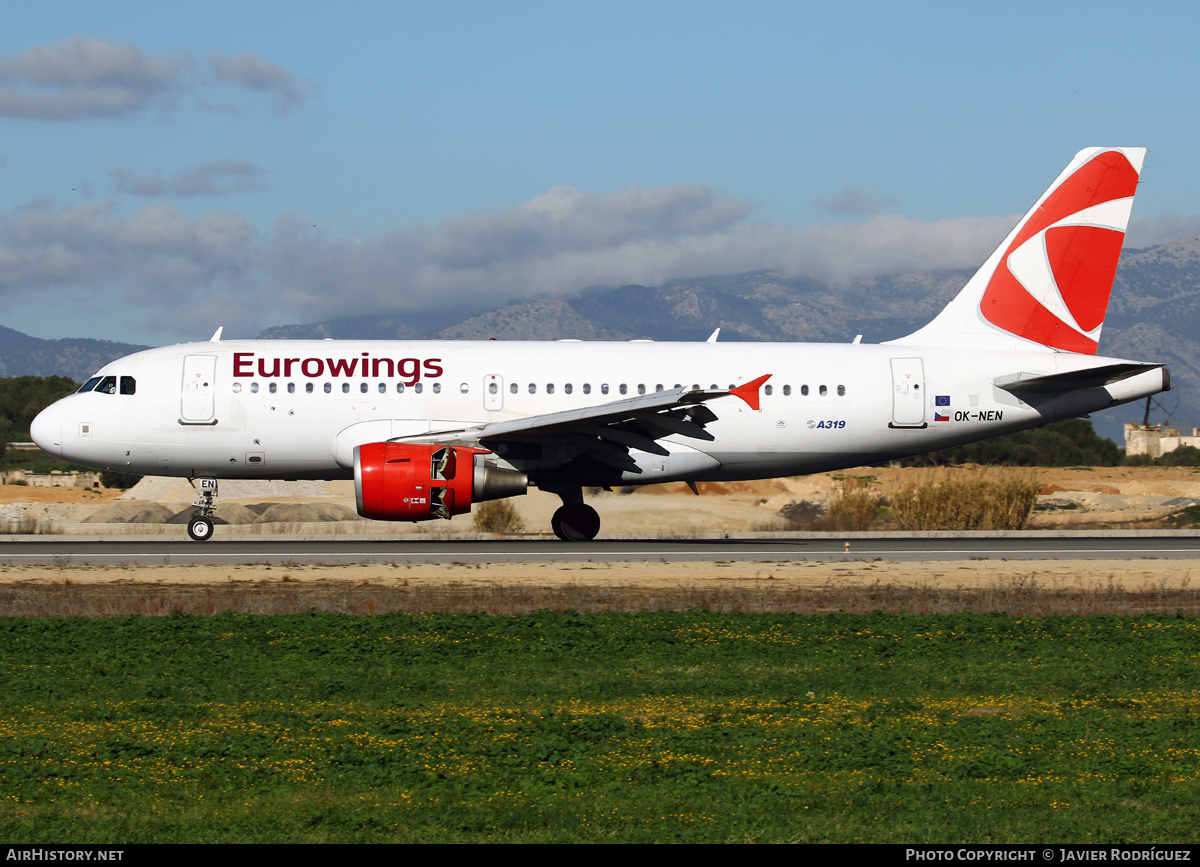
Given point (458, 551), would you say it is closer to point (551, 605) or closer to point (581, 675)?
point (551, 605)

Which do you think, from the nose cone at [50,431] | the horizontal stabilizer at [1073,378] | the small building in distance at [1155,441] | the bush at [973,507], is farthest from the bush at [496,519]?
the small building in distance at [1155,441]

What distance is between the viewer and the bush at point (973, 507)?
32031 millimetres

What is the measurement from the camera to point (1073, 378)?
24062 millimetres

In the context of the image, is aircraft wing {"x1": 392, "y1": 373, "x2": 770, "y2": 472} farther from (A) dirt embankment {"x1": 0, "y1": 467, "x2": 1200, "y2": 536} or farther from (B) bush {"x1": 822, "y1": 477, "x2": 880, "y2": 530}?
(B) bush {"x1": 822, "y1": 477, "x2": 880, "y2": 530}

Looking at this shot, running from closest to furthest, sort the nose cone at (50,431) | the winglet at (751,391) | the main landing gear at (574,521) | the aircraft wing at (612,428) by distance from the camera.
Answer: the winglet at (751,391) < the aircraft wing at (612,428) < the nose cone at (50,431) < the main landing gear at (574,521)

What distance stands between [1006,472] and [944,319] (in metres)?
11.6

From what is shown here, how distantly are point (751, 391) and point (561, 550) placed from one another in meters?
4.87

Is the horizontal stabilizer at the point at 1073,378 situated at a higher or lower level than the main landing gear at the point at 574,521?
higher

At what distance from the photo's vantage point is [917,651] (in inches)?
501

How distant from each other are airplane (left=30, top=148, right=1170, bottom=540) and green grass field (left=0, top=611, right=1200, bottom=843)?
9076 millimetres

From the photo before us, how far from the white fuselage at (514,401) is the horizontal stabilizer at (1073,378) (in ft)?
0.84

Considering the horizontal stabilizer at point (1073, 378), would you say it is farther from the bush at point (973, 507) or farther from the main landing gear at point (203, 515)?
the main landing gear at point (203, 515)

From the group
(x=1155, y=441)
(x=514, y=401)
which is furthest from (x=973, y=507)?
(x=1155, y=441)

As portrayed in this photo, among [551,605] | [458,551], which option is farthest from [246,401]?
[551,605]
